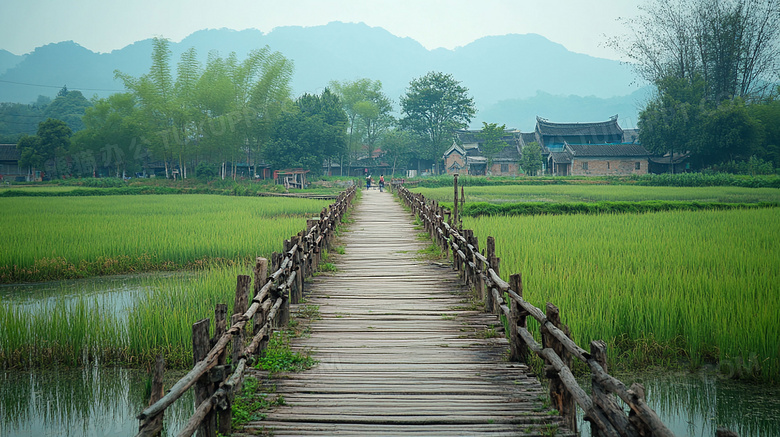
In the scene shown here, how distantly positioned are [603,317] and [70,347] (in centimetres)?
589

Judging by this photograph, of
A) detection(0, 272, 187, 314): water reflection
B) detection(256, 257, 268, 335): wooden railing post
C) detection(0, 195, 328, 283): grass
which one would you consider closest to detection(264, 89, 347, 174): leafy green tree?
detection(0, 195, 328, 283): grass

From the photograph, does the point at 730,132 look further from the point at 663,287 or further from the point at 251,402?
the point at 251,402

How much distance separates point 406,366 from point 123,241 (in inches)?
364

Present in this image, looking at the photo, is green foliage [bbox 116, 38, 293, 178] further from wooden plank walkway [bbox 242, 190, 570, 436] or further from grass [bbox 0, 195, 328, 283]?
wooden plank walkway [bbox 242, 190, 570, 436]

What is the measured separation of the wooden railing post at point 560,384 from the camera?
3.62m

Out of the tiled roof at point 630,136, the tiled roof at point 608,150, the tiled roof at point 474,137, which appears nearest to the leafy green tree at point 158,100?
the tiled roof at point 474,137

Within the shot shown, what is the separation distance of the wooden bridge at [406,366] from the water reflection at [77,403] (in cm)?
113

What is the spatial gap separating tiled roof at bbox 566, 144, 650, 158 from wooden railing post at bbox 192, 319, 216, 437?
45087mm

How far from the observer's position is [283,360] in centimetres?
473

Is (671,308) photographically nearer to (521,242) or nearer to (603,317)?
(603,317)

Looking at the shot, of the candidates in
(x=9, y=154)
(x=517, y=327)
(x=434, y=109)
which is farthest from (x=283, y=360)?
(x=434, y=109)

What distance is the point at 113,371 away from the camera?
17.8 feet

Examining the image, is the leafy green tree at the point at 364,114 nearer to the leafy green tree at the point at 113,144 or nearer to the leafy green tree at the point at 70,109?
the leafy green tree at the point at 113,144

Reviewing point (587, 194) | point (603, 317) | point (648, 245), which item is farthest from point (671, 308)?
point (587, 194)
